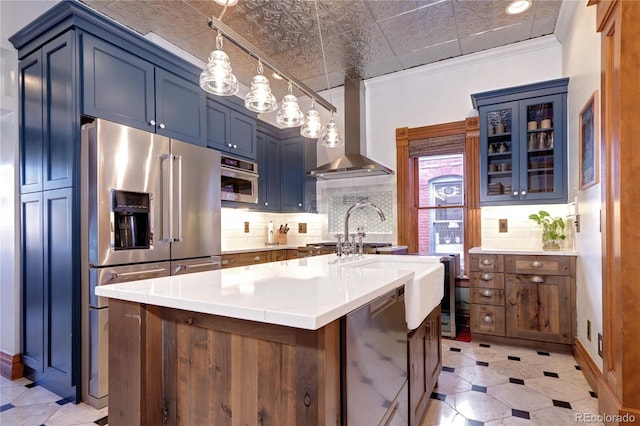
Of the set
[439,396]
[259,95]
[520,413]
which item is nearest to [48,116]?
[259,95]

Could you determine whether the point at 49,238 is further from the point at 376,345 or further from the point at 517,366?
the point at 517,366

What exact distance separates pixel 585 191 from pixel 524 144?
966 mm

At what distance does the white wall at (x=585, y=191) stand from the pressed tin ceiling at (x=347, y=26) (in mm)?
588

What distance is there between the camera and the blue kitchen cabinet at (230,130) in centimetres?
350

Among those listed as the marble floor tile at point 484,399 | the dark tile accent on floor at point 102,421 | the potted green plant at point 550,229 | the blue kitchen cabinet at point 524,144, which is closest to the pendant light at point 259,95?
the marble floor tile at point 484,399

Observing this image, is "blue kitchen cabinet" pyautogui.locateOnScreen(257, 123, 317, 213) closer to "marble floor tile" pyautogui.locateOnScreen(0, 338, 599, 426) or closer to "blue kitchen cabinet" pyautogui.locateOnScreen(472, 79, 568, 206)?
"blue kitchen cabinet" pyautogui.locateOnScreen(472, 79, 568, 206)

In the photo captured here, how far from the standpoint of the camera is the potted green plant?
3375mm

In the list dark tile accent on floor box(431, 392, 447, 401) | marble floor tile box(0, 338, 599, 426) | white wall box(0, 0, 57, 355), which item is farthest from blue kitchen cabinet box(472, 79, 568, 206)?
white wall box(0, 0, 57, 355)

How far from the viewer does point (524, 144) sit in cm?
348

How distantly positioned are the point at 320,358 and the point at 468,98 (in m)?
4.11

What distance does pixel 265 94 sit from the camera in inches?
71.1

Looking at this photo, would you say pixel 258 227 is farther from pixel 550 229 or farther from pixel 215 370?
pixel 215 370

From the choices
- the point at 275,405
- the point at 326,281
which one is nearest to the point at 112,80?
the point at 326,281

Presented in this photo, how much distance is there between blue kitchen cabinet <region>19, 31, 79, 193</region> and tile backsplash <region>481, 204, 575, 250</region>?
13.0 ft
